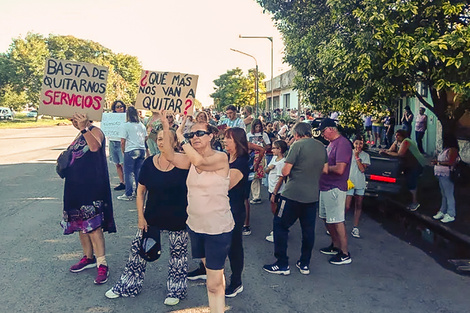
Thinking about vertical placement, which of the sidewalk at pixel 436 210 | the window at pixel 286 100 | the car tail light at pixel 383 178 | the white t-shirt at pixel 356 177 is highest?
the window at pixel 286 100

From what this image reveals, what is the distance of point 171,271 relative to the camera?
423cm

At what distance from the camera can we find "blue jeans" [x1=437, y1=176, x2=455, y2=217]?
7371 mm

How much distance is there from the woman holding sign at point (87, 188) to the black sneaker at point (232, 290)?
4.34ft

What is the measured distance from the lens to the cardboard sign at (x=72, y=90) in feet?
15.4

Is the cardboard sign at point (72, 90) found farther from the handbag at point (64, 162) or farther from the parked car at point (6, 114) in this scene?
the parked car at point (6, 114)

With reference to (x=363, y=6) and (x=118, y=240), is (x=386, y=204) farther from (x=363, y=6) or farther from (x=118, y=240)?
(x=118, y=240)

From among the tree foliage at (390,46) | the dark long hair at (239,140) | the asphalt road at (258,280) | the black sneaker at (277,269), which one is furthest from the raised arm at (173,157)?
the tree foliage at (390,46)

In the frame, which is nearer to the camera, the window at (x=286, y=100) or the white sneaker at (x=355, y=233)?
the white sneaker at (x=355, y=233)

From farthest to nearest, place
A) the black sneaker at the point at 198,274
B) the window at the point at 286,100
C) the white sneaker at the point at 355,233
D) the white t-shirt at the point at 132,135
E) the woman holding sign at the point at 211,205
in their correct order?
1. the window at the point at 286,100
2. the white t-shirt at the point at 132,135
3. the white sneaker at the point at 355,233
4. the black sneaker at the point at 198,274
5. the woman holding sign at the point at 211,205

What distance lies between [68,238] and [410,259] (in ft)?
15.3

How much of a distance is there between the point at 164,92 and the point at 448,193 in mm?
5349

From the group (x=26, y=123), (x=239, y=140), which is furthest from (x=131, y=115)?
(x=26, y=123)

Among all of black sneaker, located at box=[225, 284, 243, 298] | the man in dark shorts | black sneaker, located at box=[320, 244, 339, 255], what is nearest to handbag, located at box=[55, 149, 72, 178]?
black sneaker, located at box=[225, 284, 243, 298]

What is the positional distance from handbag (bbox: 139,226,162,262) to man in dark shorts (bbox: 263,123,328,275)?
149cm
